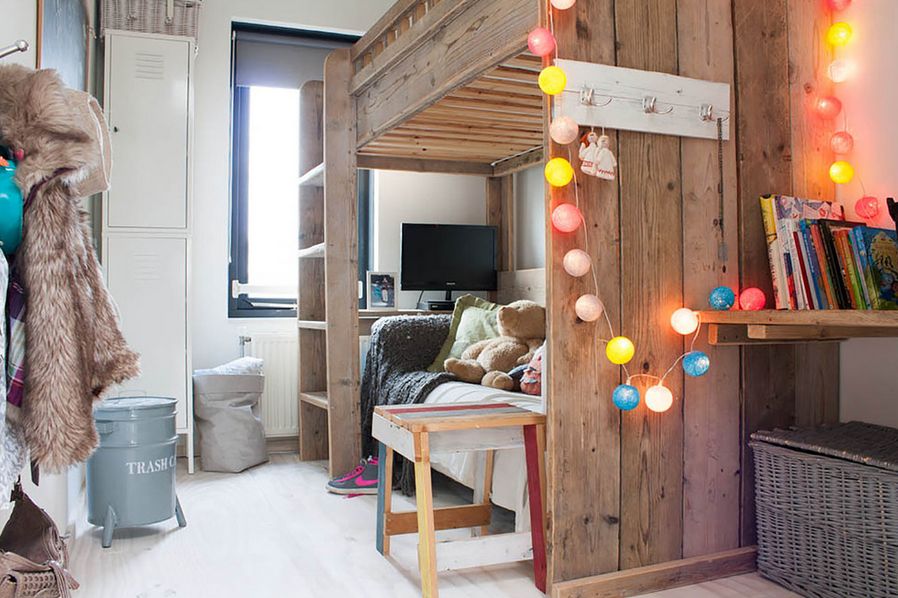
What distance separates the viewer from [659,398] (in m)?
2.01

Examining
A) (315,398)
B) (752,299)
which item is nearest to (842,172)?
(752,299)

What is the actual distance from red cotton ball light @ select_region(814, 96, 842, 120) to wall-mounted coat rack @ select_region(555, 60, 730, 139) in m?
0.37

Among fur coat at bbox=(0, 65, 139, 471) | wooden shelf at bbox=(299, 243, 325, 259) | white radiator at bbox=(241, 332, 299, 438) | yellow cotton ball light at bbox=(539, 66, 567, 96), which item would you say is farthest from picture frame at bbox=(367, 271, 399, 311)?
fur coat at bbox=(0, 65, 139, 471)

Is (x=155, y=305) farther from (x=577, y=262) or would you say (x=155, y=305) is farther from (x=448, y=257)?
(x=577, y=262)

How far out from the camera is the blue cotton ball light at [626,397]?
79.4 inches

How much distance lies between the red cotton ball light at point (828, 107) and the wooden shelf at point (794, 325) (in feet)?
2.33

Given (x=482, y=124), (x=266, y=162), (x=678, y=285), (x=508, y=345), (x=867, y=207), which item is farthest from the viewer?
(x=266, y=162)

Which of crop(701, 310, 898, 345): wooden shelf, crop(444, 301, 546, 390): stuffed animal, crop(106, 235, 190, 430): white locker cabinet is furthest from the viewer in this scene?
crop(106, 235, 190, 430): white locker cabinet

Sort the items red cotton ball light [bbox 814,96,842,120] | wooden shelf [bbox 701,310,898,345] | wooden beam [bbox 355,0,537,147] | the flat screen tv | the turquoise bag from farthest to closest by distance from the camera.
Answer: the flat screen tv
red cotton ball light [bbox 814,96,842,120]
wooden beam [bbox 355,0,537,147]
wooden shelf [bbox 701,310,898,345]
the turquoise bag

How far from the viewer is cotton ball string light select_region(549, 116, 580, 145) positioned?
200 cm

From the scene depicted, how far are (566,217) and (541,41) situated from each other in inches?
18.0

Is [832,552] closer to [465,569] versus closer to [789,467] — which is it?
[789,467]

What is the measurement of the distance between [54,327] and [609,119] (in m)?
1.48

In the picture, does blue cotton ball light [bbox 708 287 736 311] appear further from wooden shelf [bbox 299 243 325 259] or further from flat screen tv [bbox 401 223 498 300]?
flat screen tv [bbox 401 223 498 300]
